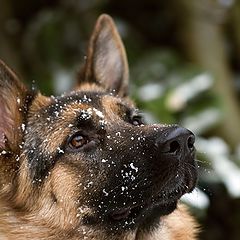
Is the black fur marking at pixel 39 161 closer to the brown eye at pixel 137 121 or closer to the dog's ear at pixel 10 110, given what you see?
the dog's ear at pixel 10 110

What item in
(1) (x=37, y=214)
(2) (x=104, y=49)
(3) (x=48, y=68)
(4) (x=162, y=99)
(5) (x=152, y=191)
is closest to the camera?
(5) (x=152, y=191)

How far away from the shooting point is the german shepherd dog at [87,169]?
330 centimetres

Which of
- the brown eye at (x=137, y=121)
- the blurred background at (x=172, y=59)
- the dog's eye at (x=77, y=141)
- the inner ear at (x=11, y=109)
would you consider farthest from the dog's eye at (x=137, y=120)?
the blurred background at (x=172, y=59)

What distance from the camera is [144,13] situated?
25.2ft

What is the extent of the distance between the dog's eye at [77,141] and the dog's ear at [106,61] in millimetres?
723

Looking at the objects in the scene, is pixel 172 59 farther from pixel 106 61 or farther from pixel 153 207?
pixel 153 207

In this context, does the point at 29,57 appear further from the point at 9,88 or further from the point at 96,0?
the point at 9,88

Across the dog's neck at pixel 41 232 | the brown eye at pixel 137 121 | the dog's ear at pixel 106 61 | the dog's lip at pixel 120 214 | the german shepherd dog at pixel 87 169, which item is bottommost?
the dog's neck at pixel 41 232

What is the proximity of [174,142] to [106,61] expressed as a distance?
1.19m

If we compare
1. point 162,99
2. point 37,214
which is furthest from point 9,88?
point 162,99

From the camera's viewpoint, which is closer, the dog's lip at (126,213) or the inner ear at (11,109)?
the dog's lip at (126,213)

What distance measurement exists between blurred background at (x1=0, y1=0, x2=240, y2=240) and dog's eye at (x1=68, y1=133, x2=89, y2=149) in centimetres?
200

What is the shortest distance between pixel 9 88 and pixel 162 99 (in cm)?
220

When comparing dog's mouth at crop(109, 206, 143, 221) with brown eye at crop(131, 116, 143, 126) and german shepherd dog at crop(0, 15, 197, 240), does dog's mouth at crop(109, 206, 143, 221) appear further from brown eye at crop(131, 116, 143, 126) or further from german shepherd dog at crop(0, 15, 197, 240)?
brown eye at crop(131, 116, 143, 126)
